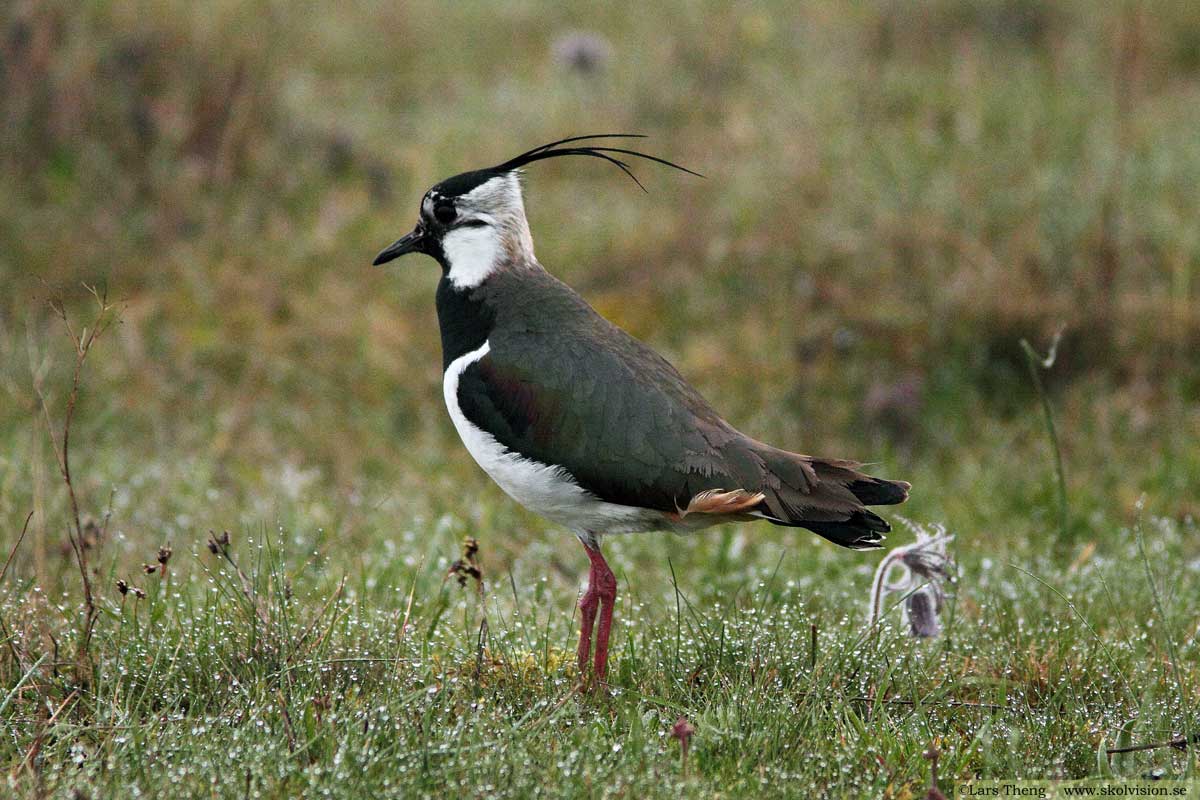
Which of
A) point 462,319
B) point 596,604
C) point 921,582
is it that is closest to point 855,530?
point 921,582

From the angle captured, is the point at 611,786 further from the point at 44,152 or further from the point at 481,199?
the point at 44,152

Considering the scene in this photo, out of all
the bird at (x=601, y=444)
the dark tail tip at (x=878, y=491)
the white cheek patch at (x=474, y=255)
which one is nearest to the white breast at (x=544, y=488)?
the bird at (x=601, y=444)

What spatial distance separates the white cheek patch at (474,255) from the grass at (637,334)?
2.90 ft

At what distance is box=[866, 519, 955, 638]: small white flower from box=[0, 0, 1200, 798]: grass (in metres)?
0.10

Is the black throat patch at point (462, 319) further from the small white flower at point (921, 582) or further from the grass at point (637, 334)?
the small white flower at point (921, 582)

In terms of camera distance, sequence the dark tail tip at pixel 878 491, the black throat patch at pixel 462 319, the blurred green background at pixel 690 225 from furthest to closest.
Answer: the blurred green background at pixel 690 225 → the black throat patch at pixel 462 319 → the dark tail tip at pixel 878 491

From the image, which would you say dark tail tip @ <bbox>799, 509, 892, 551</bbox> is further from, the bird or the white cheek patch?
the white cheek patch

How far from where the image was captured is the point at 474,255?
398 centimetres

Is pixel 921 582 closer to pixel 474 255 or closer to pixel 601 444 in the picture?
pixel 601 444

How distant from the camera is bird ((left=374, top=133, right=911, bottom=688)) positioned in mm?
3527

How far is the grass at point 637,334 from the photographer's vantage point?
3230 millimetres

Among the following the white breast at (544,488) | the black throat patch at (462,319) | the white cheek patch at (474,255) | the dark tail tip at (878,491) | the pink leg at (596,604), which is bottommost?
the pink leg at (596,604)

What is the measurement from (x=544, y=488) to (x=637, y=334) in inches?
135

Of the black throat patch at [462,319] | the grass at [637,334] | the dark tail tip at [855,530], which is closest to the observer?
the grass at [637,334]
